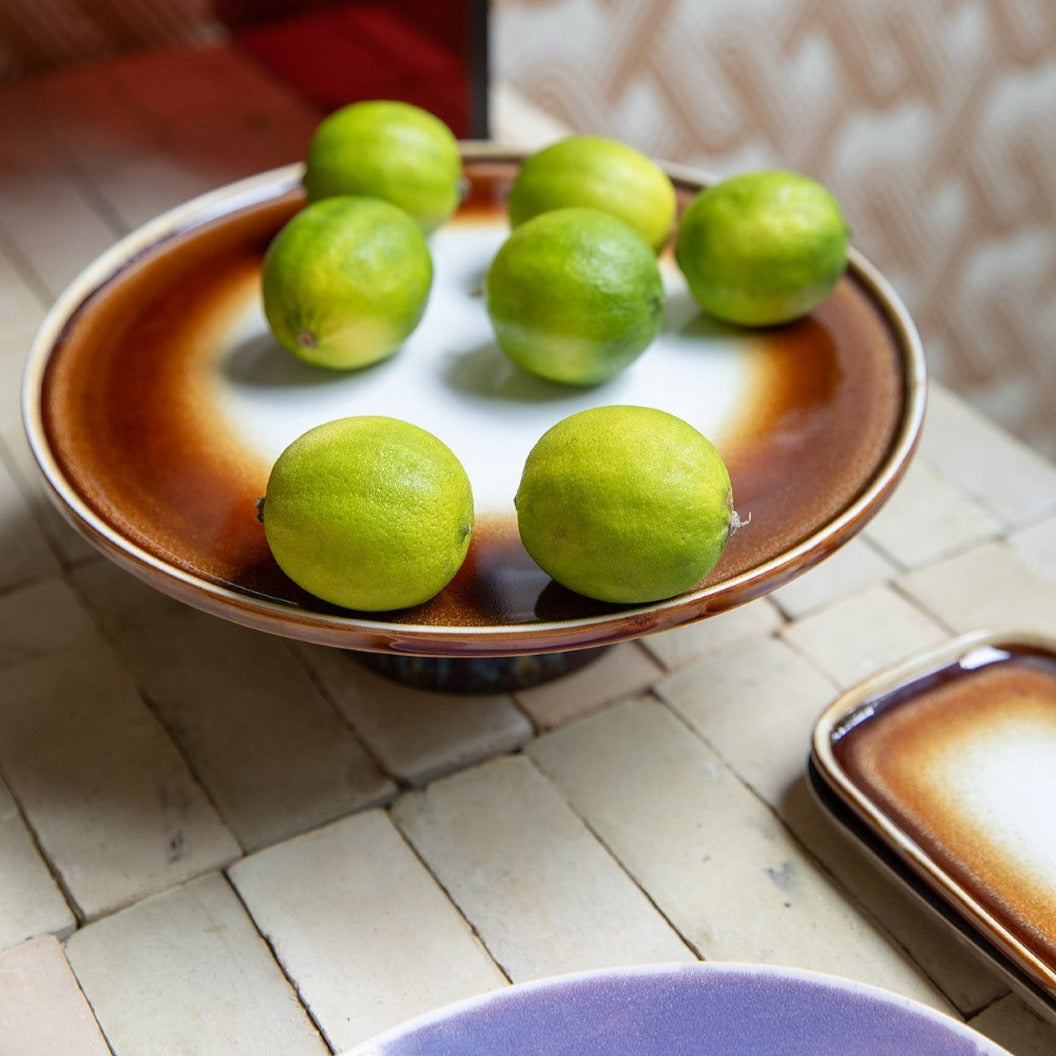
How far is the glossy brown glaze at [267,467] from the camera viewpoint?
52 cm

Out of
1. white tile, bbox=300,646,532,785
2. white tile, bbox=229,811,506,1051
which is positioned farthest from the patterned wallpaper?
white tile, bbox=229,811,506,1051

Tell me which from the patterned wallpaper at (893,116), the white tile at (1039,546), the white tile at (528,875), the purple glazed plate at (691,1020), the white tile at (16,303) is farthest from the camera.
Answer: the patterned wallpaper at (893,116)

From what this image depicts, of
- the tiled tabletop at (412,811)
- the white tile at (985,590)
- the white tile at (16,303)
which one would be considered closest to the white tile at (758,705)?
the tiled tabletop at (412,811)

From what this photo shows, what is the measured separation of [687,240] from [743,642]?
23 centimetres

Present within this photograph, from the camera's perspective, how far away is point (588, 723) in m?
0.67

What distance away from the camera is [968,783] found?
1.93 feet

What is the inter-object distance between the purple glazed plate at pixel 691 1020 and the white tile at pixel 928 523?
1.25 ft

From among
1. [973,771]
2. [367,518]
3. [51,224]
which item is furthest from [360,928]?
[51,224]

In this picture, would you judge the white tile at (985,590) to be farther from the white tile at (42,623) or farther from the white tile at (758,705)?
the white tile at (42,623)

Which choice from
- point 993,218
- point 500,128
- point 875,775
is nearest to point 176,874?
point 875,775

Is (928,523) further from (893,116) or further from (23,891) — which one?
(893,116)

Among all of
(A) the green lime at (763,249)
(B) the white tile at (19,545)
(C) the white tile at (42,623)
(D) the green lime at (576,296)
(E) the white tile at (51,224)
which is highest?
(A) the green lime at (763,249)

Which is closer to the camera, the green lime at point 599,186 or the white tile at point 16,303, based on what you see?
the green lime at point 599,186

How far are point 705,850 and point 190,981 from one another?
25cm
